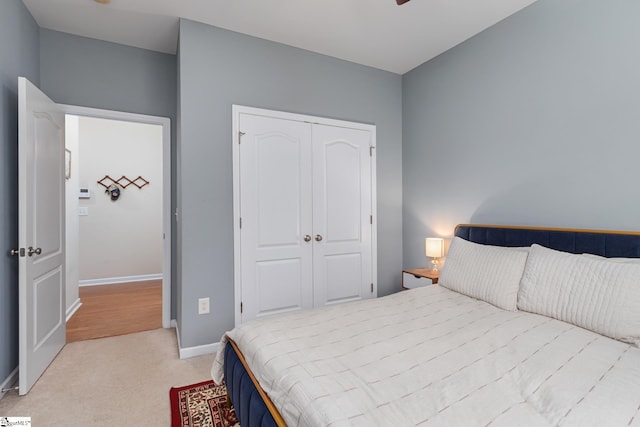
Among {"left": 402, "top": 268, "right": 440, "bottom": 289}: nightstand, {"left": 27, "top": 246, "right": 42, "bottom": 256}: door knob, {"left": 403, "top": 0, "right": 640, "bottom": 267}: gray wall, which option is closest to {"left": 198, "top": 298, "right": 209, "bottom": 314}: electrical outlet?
{"left": 27, "top": 246, "right": 42, "bottom": 256}: door knob

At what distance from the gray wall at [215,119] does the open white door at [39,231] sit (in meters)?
0.94

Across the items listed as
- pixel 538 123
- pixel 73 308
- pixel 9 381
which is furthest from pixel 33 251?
pixel 538 123

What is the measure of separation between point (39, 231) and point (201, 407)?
5.65 ft

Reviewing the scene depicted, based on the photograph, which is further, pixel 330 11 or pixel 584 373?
pixel 330 11

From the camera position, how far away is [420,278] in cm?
307

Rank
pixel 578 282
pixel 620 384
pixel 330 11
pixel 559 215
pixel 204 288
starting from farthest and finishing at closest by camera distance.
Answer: pixel 204 288
pixel 330 11
pixel 559 215
pixel 578 282
pixel 620 384

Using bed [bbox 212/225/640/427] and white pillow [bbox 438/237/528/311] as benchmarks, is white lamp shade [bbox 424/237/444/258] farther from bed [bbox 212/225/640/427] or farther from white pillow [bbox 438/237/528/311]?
bed [bbox 212/225/640/427]

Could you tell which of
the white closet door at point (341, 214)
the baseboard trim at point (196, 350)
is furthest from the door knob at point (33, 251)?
the white closet door at point (341, 214)

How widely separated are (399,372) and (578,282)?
4.18 ft

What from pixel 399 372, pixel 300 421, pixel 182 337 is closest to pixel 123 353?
pixel 182 337

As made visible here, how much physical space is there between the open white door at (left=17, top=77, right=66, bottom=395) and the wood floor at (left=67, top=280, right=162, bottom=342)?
0.44 m

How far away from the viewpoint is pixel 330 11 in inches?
99.9

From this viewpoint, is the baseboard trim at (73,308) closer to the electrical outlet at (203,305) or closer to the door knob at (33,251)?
the door knob at (33,251)

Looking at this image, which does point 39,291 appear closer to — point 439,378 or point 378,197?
point 439,378
